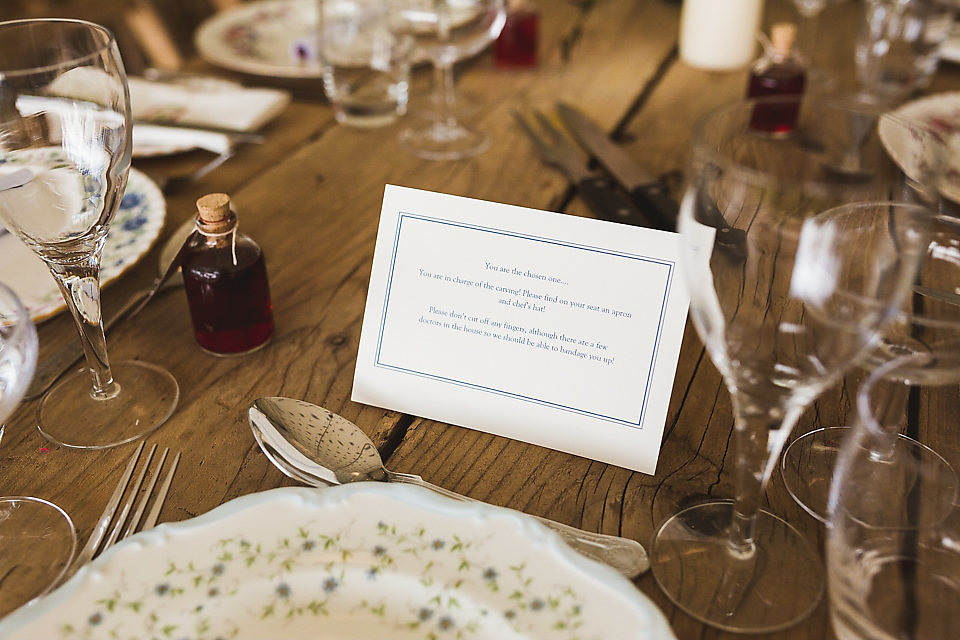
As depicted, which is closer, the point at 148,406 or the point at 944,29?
the point at 148,406

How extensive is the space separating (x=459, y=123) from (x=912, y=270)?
75 centimetres

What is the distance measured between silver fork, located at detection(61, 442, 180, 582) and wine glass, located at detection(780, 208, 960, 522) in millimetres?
403

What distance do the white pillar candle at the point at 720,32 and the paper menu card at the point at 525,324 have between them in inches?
31.2

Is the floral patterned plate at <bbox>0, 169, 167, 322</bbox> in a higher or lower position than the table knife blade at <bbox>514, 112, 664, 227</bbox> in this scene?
lower

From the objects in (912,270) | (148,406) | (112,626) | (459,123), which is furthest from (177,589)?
(459,123)

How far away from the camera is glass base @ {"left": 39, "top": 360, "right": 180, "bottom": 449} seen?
59 centimetres

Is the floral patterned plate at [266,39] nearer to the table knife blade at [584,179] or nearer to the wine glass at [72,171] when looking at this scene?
the table knife blade at [584,179]

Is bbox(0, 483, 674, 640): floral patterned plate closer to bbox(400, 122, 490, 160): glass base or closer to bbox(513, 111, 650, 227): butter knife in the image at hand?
bbox(513, 111, 650, 227): butter knife

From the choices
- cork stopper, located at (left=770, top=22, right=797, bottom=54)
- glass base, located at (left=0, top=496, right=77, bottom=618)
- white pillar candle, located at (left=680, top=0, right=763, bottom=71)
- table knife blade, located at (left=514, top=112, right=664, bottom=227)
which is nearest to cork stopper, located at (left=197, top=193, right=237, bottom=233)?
glass base, located at (left=0, top=496, right=77, bottom=618)

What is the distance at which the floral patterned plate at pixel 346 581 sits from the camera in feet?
1.37

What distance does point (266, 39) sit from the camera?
4.16 feet

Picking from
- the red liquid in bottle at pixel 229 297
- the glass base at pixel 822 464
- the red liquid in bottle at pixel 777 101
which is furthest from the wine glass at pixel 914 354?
the red liquid in bottle at pixel 229 297

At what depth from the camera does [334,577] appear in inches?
17.6

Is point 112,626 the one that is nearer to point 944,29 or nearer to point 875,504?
point 875,504
